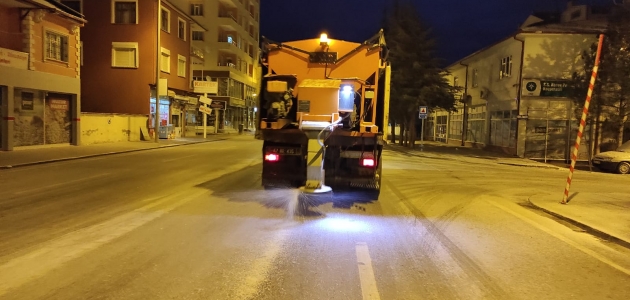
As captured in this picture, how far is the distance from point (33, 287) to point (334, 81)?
276 inches

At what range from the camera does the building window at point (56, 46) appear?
76.1ft

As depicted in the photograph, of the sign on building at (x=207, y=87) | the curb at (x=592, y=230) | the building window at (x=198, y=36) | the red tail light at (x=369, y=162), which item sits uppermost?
the building window at (x=198, y=36)

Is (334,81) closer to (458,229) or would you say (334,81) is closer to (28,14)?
(458,229)

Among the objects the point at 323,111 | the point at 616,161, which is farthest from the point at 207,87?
the point at 323,111

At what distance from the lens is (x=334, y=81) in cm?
1027

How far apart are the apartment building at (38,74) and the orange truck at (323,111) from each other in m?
15.6

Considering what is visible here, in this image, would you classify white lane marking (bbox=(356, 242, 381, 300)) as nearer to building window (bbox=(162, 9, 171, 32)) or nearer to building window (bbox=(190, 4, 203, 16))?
building window (bbox=(162, 9, 171, 32))

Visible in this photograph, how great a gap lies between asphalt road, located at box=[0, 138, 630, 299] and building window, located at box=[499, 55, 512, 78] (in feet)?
58.5

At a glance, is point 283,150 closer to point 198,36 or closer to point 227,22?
point 227,22

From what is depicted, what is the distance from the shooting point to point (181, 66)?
133ft

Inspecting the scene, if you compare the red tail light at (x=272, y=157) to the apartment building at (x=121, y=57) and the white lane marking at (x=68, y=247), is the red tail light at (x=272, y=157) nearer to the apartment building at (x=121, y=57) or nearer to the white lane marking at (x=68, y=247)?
the white lane marking at (x=68, y=247)

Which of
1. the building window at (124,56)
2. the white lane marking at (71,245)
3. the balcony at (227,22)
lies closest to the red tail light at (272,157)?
the white lane marking at (71,245)

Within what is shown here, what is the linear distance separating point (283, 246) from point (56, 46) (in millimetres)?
22479

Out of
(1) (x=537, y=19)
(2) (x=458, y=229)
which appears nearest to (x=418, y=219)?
(2) (x=458, y=229)
